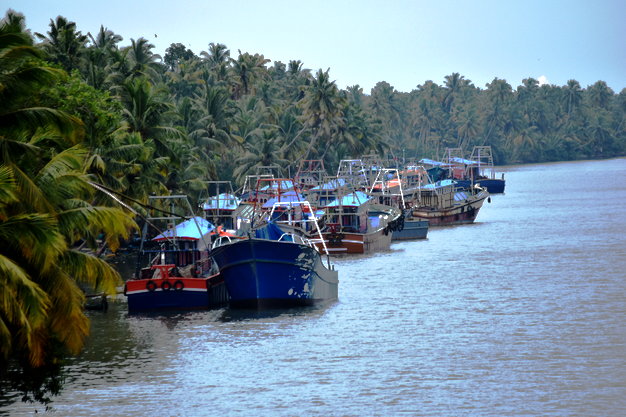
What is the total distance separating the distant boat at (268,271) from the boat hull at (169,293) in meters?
1.15

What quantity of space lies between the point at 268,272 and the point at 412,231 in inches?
1491

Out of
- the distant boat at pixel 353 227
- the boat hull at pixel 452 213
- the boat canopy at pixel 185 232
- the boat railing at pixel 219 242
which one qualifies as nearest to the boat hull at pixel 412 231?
the distant boat at pixel 353 227

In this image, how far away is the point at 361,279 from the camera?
49.2 m

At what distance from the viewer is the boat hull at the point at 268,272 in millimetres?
35906

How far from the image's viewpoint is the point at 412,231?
2874 inches

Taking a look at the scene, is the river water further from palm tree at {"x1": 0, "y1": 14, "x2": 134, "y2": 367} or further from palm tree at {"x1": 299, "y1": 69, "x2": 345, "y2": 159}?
palm tree at {"x1": 299, "y1": 69, "x2": 345, "y2": 159}

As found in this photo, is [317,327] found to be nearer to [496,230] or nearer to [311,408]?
[311,408]

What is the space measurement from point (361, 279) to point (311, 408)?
81.8 ft

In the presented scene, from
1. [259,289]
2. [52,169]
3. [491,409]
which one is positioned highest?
[52,169]

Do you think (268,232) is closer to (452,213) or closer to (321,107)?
(452,213)

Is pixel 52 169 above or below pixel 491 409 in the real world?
above

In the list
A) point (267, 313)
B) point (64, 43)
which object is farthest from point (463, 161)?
point (267, 313)

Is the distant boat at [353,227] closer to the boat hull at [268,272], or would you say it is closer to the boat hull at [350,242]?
the boat hull at [350,242]

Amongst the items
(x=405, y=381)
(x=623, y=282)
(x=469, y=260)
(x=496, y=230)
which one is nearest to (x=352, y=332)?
(x=405, y=381)
